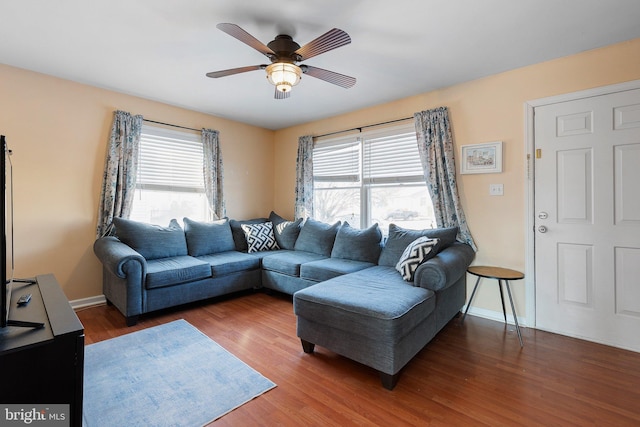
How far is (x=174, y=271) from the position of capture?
10.0 feet

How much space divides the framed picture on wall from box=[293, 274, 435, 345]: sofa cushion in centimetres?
155

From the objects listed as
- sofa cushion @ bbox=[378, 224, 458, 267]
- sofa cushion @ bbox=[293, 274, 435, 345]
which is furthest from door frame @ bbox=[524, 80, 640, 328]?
sofa cushion @ bbox=[293, 274, 435, 345]

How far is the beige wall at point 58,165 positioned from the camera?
2906 mm

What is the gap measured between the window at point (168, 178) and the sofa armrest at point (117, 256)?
0.67 meters

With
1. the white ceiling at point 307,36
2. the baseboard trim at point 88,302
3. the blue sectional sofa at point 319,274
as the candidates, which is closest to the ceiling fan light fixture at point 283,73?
the white ceiling at point 307,36

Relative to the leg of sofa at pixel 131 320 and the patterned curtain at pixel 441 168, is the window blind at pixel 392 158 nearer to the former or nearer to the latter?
the patterned curtain at pixel 441 168

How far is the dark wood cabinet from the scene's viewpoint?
100 cm

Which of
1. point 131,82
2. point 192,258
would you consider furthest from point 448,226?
point 131,82

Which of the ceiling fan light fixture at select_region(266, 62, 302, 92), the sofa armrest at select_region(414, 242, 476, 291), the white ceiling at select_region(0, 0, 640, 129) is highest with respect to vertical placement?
the white ceiling at select_region(0, 0, 640, 129)

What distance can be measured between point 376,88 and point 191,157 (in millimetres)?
2668

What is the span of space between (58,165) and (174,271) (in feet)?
5.51

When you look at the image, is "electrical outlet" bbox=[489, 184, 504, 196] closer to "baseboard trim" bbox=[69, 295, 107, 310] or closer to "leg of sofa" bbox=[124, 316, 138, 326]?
"leg of sofa" bbox=[124, 316, 138, 326]

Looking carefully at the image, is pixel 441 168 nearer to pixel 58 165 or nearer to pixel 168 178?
pixel 168 178

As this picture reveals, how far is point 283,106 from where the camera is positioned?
395 centimetres
